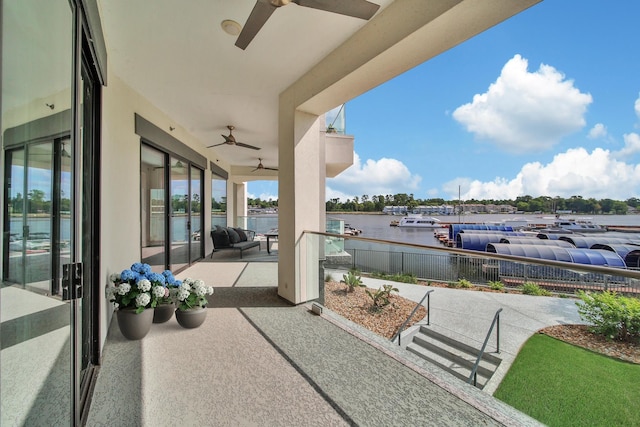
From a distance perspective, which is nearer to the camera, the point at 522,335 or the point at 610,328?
the point at 610,328

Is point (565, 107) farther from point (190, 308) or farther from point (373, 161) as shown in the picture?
point (373, 161)

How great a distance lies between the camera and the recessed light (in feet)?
7.88

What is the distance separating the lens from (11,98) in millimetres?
821

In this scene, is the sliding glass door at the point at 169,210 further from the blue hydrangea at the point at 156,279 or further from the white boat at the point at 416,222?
the white boat at the point at 416,222

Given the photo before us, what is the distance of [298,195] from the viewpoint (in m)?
3.71

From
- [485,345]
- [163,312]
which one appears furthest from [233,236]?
[485,345]

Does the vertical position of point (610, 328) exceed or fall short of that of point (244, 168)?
it falls short

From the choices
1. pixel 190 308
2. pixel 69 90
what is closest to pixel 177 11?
pixel 69 90

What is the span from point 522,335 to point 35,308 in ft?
9.73

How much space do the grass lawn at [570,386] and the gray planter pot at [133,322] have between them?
3118 mm

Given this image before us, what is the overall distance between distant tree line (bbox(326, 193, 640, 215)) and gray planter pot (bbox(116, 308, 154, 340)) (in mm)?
4913

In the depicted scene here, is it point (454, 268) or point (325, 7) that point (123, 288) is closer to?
point (325, 7)

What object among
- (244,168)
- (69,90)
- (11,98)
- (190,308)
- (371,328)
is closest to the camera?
(11,98)

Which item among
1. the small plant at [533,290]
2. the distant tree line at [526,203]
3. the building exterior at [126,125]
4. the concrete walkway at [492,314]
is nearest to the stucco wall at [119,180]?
the building exterior at [126,125]
